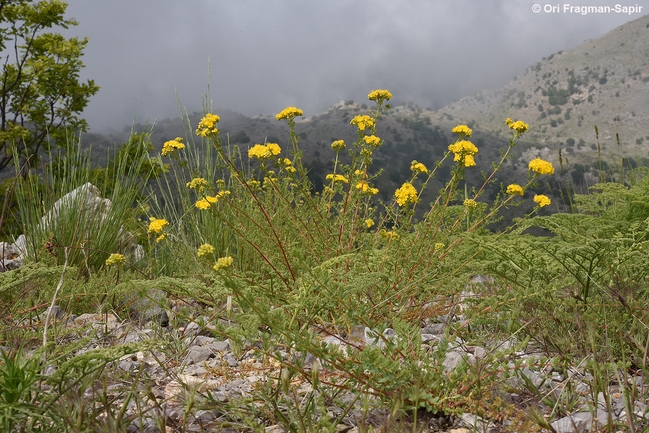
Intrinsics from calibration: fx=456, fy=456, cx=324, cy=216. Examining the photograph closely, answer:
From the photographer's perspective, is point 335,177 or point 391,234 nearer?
point 391,234

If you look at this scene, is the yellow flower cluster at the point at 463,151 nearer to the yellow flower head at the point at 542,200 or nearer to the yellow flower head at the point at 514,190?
the yellow flower head at the point at 514,190

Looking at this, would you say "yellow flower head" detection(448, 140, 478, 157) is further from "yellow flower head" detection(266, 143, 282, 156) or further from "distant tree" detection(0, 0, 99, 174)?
"distant tree" detection(0, 0, 99, 174)

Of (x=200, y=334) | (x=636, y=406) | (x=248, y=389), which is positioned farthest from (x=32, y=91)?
(x=636, y=406)

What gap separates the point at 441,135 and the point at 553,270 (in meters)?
60.4

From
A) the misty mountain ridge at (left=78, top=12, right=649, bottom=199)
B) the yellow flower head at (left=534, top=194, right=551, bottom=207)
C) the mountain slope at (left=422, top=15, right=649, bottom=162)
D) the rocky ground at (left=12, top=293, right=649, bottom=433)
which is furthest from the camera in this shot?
the mountain slope at (left=422, top=15, right=649, bottom=162)

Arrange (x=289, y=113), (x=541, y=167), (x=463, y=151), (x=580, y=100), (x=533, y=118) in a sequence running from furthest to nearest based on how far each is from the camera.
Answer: (x=533, y=118) < (x=580, y=100) < (x=289, y=113) < (x=541, y=167) < (x=463, y=151)

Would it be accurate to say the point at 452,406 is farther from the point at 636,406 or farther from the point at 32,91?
the point at 32,91

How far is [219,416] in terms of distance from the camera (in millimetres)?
1414

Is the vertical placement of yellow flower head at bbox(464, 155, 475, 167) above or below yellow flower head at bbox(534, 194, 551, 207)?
above

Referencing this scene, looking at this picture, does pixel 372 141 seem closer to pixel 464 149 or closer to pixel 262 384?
pixel 464 149

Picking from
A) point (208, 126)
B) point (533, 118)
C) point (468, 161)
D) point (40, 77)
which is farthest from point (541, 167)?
point (533, 118)

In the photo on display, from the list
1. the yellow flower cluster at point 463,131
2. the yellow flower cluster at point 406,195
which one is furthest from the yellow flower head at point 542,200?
the yellow flower cluster at point 406,195

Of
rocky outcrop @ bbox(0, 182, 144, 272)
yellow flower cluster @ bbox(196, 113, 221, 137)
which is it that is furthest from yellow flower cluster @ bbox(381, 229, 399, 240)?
rocky outcrop @ bbox(0, 182, 144, 272)

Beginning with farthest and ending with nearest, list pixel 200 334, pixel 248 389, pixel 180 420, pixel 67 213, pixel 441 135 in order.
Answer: pixel 441 135 → pixel 67 213 → pixel 200 334 → pixel 248 389 → pixel 180 420
